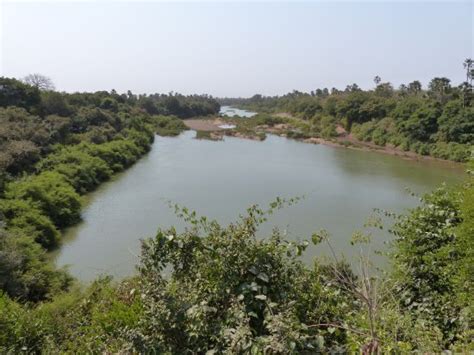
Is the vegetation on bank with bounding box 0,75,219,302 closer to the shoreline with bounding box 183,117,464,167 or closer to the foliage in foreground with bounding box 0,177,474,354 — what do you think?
the foliage in foreground with bounding box 0,177,474,354

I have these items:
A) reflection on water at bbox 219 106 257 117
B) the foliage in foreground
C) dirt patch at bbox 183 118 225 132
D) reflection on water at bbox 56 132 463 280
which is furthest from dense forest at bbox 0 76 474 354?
reflection on water at bbox 219 106 257 117

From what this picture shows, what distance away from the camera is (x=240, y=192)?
651 inches

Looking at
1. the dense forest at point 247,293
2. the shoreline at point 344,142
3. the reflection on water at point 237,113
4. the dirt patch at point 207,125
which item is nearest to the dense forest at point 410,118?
the shoreline at point 344,142

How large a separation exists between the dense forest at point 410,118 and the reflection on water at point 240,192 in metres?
2.52

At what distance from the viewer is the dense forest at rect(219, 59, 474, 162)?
25250mm

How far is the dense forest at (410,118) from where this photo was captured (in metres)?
25.2

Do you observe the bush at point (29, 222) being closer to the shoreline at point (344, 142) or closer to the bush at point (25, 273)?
the bush at point (25, 273)

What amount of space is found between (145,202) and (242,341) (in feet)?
44.6

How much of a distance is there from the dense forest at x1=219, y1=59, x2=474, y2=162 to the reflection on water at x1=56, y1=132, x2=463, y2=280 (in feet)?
8.28

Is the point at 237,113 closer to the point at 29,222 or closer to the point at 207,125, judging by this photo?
the point at 207,125

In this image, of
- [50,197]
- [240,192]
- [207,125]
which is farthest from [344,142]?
[50,197]

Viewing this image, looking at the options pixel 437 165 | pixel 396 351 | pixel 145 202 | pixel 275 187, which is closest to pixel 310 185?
pixel 275 187

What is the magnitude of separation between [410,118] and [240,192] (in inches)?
734

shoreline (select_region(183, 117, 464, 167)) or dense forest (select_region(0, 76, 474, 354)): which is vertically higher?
dense forest (select_region(0, 76, 474, 354))
